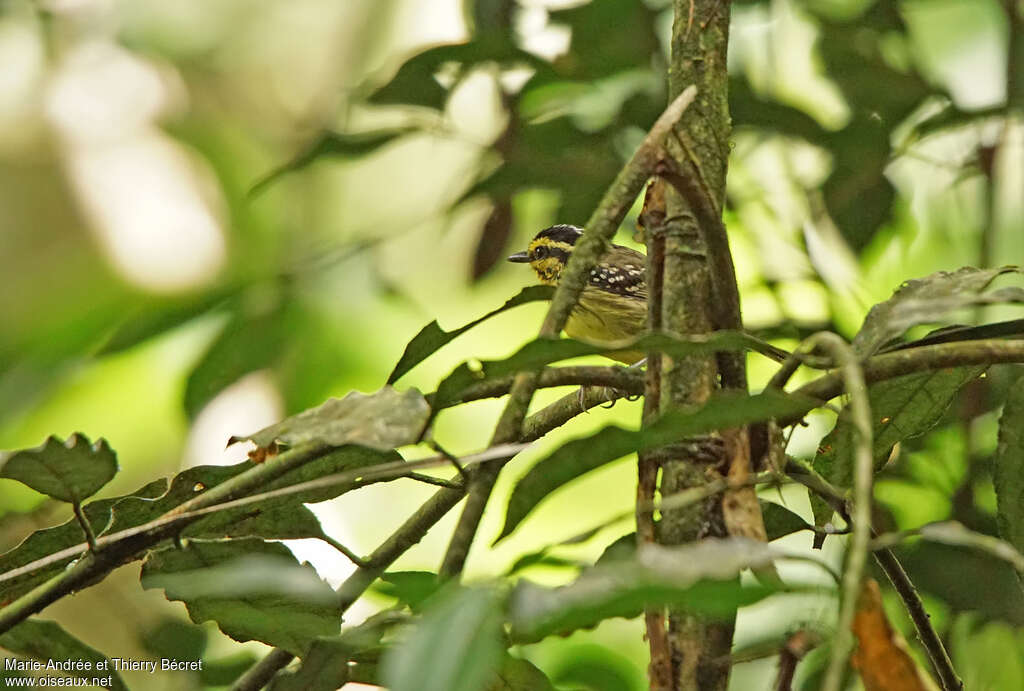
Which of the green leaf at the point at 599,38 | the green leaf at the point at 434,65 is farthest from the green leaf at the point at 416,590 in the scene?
the green leaf at the point at 599,38

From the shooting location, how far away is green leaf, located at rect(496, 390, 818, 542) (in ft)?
2.58

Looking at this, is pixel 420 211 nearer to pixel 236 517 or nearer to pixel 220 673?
pixel 220 673

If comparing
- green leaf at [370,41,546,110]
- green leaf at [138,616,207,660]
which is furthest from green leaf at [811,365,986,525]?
green leaf at [370,41,546,110]

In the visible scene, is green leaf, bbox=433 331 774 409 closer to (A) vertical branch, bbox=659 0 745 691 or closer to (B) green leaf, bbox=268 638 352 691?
(A) vertical branch, bbox=659 0 745 691

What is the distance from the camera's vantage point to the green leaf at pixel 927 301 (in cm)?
83

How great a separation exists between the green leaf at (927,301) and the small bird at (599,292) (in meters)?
2.58

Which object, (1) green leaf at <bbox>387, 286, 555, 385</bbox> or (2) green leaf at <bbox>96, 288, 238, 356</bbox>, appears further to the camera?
(2) green leaf at <bbox>96, 288, 238, 356</bbox>

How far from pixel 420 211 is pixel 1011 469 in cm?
378

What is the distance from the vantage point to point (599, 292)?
3.76 meters

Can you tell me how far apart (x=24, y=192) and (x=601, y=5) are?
4.01 m

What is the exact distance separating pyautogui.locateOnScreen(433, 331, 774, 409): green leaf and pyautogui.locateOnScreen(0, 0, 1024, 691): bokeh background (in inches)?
7.6

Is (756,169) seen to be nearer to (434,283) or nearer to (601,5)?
(601,5)

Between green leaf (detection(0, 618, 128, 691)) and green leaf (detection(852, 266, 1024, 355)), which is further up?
green leaf (detection(852, 266, 1024, 355))

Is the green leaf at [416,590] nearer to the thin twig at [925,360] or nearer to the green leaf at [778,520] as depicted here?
the thin twig at [925,360]
